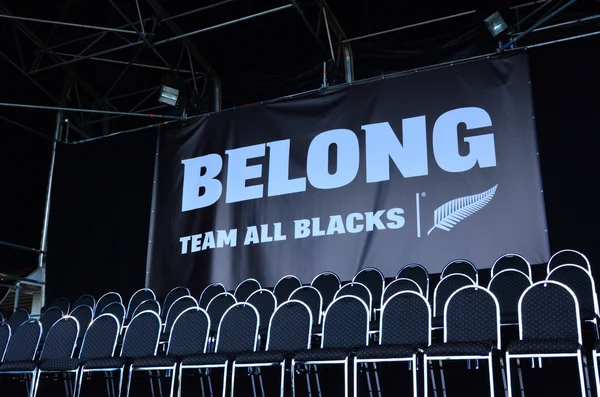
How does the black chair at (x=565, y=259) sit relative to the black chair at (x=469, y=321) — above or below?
above

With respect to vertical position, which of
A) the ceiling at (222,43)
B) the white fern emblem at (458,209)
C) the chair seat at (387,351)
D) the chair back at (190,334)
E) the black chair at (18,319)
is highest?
the ceiling at (222,43)

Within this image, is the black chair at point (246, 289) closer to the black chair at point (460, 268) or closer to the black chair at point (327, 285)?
the black chair at point (327, 285)

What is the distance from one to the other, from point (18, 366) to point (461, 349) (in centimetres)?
369

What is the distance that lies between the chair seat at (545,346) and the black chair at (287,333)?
5.04 ft

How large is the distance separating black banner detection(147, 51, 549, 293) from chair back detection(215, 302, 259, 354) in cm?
228

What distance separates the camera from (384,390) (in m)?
5.05

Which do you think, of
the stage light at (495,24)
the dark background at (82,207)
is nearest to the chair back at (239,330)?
the dark background at (82,207)

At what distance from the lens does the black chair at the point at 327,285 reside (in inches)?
253

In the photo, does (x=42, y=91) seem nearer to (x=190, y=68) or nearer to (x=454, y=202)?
(x=190, y=68)

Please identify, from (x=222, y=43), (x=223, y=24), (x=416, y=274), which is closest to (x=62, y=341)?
(x=416, y=274)

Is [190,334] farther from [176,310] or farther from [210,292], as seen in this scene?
[210,292]

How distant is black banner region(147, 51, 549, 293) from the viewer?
6.80m

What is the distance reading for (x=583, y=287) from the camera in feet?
16.1

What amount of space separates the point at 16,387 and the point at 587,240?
5.87 m
